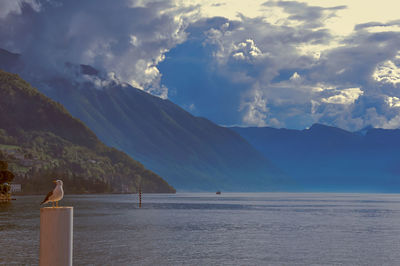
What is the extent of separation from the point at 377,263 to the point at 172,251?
2438 centimetres

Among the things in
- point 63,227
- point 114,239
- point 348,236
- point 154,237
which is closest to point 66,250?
point 63,227

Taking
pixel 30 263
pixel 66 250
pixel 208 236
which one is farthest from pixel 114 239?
pixel 66 250

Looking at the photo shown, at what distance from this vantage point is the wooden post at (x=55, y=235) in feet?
52.5

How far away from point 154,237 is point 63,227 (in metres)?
77.3

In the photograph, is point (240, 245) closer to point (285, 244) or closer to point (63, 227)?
point (285, 244)

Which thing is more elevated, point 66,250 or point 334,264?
point 66,250

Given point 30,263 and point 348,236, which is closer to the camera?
point 30,263

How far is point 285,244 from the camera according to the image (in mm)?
80312

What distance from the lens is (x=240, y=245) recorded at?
78812 mm

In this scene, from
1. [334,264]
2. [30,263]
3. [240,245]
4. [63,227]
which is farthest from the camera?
[240,245]

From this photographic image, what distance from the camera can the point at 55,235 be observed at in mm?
16062

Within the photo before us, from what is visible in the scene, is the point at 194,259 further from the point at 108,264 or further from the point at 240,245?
the point at 240,245

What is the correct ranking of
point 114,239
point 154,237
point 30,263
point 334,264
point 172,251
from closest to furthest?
point 30,263 → point 334,264 → point 172,251 → point 114,239 → point 154,237

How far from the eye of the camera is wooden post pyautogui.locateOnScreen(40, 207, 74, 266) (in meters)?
16.0
